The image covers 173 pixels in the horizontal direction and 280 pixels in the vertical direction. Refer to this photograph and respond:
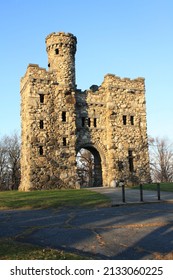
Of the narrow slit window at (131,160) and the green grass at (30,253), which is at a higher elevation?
the narrow slit window at (131,160)

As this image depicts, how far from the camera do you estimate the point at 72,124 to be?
28.0 m

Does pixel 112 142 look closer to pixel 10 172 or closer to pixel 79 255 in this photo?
pixel 79 255

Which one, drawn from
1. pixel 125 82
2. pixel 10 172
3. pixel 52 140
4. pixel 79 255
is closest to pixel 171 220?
pixel 79 255

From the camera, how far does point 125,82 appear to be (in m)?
31.0

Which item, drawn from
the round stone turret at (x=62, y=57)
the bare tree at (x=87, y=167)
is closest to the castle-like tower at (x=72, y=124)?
the round stone turret at (x=62, y=57)

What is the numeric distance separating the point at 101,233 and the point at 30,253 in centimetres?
252

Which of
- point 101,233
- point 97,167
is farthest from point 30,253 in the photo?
point 97,167

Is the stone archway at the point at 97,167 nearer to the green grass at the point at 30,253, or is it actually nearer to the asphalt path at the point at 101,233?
the asphalt path at the point at 101,233

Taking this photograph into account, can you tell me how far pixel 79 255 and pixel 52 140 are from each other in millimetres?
21192

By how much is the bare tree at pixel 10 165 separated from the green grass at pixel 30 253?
45265 millimetres

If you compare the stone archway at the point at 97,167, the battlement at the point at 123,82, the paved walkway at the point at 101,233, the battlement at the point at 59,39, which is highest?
the battlement at the point at 59,39

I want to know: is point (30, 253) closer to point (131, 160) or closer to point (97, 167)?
point (97, 167)

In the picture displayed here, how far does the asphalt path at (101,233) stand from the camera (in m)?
6.64

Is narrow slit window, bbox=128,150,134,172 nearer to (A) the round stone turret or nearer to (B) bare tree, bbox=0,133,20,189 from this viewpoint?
(A) the round stone turret
